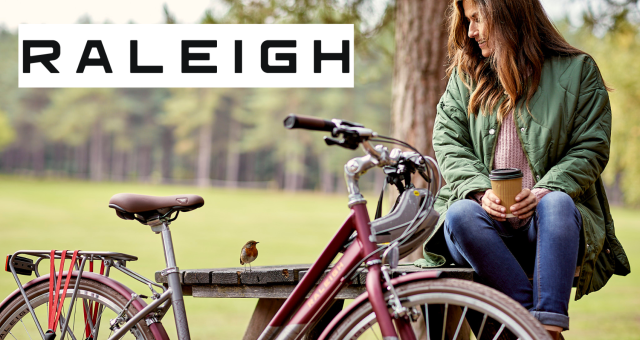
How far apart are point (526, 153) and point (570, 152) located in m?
0.15

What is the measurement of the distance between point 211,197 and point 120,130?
2413 centimetres

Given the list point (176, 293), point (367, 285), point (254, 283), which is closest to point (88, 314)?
point (176, 293)

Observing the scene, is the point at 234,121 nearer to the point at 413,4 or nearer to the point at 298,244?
the point at 298,244

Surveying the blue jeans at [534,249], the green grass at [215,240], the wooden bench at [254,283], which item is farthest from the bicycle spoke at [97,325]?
the green grass at [215,240]

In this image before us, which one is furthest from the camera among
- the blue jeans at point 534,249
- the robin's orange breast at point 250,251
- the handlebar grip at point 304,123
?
the robin's orange breast at point 250,251

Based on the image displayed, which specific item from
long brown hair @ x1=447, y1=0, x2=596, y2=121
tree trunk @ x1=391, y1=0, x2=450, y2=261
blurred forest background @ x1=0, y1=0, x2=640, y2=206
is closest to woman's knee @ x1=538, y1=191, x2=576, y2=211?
long brown hair @ x1=447, y1=0, x2=596, y2=121

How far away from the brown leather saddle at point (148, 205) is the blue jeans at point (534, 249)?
959mm

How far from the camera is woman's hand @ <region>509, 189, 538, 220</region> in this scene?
204 cm

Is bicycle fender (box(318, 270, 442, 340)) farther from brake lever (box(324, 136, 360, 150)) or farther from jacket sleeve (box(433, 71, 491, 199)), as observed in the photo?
jacket sleeve (box(433, 71, 491, 199))

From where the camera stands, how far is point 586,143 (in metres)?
2.20

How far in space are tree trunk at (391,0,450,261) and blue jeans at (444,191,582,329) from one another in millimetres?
2016

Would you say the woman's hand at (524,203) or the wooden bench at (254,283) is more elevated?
the woman's hand at (524,203)

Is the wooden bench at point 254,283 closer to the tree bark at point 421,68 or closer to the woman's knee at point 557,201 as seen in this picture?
the woman's knee at point 557,201

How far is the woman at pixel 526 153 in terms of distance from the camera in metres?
2.02
